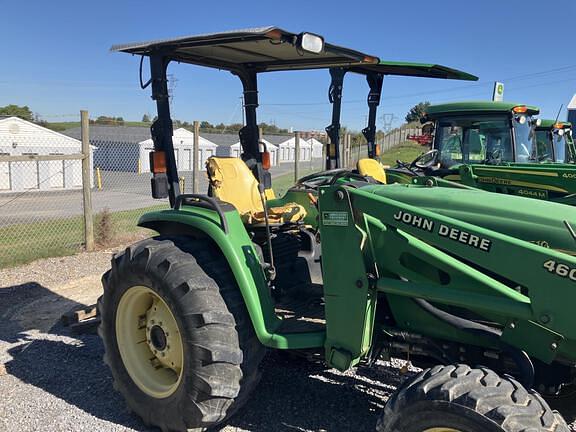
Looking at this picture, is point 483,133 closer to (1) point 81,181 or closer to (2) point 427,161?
(2) point 427,161

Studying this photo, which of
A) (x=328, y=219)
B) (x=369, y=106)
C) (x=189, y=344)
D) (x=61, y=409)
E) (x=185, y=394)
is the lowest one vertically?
(x=61, y=409)

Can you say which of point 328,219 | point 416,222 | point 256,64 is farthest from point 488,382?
point 256,64

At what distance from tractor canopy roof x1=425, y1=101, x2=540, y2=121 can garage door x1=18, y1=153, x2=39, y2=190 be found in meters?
22.4

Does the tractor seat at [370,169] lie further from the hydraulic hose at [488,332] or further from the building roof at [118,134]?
the building roof at [118,134]

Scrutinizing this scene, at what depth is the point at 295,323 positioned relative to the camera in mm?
3117

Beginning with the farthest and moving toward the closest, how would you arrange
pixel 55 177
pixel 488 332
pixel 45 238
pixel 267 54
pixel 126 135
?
pixel 126 135
pixel 55 177
pixel 45 238
pixel 267 54
pixel 488 332

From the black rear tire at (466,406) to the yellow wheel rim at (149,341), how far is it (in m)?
1.39

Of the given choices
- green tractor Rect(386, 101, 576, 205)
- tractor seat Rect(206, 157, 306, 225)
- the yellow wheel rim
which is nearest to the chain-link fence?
tractor seat Rect(206, 157, 306, 225)

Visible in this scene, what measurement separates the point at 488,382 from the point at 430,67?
9.27 ft

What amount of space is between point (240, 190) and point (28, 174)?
86.3 ft

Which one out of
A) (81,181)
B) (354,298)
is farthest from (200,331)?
(81,181)

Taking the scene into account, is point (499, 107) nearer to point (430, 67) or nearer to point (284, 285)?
point (430, 67)

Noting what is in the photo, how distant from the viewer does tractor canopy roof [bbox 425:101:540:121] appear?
7992 millimetres

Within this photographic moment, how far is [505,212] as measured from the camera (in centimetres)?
273
